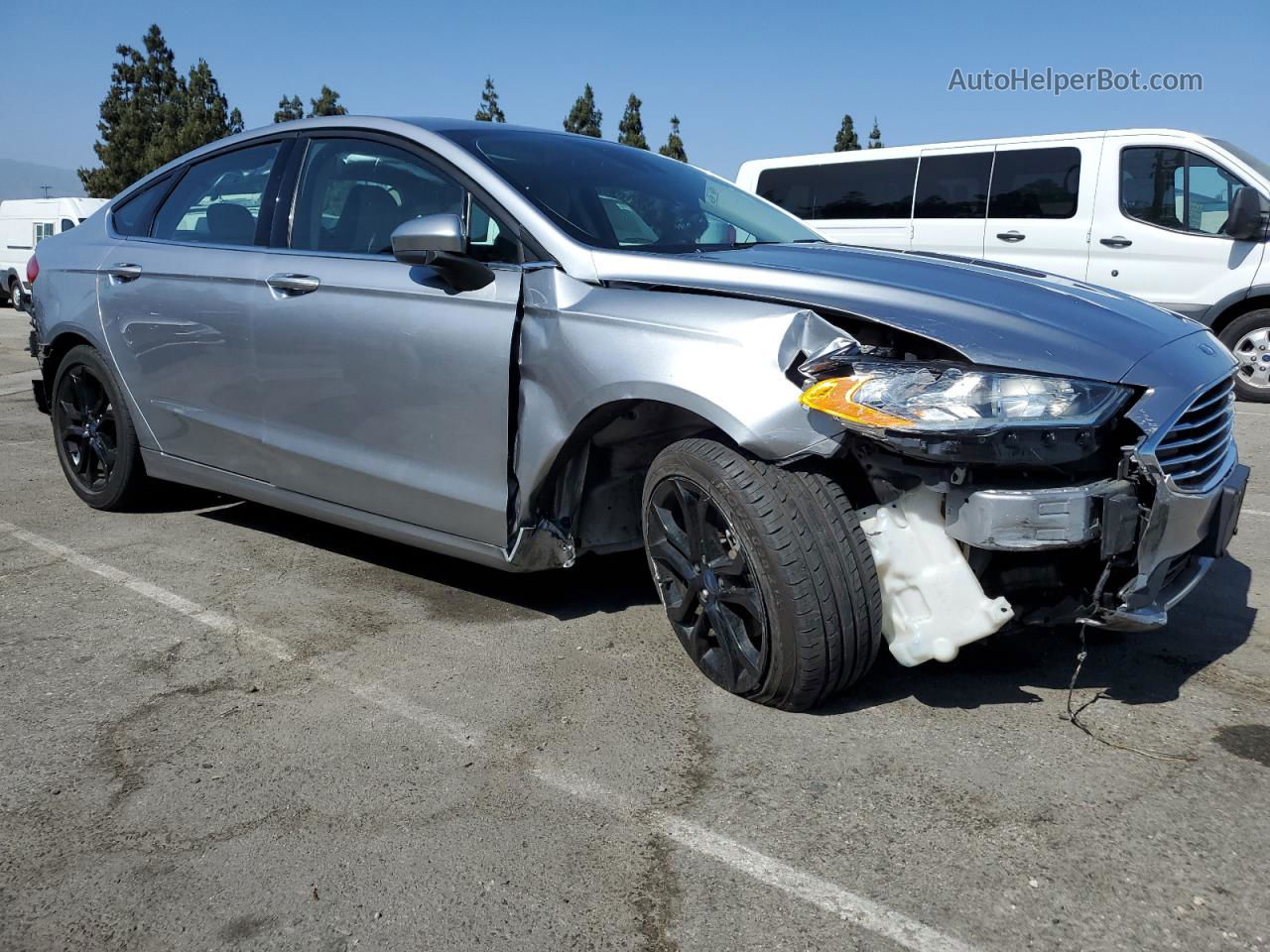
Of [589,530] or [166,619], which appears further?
[166,619]

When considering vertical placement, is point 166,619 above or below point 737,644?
below

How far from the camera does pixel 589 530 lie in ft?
11.6

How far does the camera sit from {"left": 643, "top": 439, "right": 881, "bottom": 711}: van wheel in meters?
2.79

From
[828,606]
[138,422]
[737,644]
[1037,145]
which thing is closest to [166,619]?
[138,422]

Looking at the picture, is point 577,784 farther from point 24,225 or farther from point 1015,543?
point 24,225

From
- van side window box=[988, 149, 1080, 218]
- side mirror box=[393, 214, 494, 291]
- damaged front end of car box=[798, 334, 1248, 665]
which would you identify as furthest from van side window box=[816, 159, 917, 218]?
damaged front end of car box=[798, 334, 1248, 665]

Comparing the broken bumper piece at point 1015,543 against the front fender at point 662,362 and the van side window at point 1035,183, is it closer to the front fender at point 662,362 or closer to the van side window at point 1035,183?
the front fender at point 662,362

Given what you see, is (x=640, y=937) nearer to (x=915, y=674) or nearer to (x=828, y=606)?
(x=828, y=606)

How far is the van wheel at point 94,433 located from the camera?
4957 millimetres

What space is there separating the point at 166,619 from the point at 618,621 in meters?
1.54

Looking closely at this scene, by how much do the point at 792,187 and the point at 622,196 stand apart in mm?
8952

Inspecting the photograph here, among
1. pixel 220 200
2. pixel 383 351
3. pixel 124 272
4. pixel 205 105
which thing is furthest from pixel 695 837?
pixel 205 105

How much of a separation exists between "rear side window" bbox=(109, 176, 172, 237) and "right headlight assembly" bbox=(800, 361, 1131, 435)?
3528 mm

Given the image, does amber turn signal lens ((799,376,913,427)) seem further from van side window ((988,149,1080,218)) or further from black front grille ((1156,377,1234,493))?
van side window ((988,149,1080,218))
